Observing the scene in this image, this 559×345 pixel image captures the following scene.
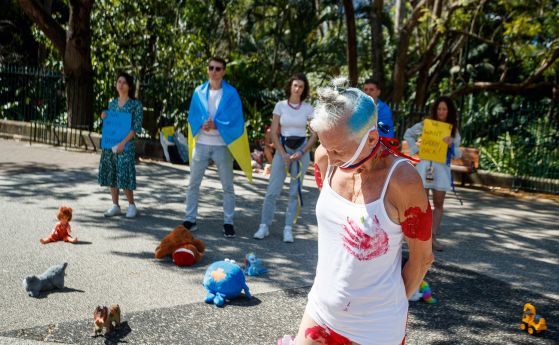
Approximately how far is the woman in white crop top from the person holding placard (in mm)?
4966

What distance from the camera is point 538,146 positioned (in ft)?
44.0

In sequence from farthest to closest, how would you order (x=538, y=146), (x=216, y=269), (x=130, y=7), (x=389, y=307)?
(x=130, y=7) → (x=538, y=146) → (x=216, y=269) → (x=389, y=307)

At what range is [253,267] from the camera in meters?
5.84

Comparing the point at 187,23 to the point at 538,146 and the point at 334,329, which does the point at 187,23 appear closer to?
the point at 538,146

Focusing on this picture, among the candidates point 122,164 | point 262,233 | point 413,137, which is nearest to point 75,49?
point 122,164

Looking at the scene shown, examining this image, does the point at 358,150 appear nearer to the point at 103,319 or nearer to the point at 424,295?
the point at 103,319

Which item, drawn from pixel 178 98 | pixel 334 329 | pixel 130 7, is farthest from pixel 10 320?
pixel 130 7

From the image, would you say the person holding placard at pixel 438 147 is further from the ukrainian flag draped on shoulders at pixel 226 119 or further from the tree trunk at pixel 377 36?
the tree trunk at pixel 377 36

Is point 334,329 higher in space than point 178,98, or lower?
lower

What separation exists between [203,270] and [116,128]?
8.63 ft

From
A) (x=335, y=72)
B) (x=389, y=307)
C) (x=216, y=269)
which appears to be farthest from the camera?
(x=335, y=72)

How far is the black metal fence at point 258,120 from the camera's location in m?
13.3

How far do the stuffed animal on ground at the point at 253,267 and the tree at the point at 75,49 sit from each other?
10.3 metres

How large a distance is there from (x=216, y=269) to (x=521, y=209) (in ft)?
23.7
